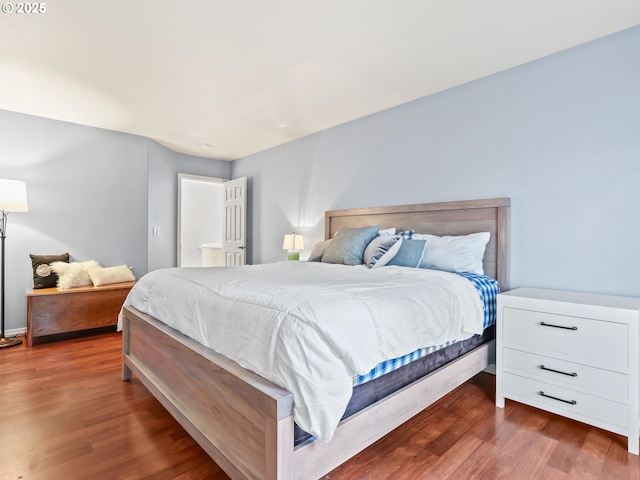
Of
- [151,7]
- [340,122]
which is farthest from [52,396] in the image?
[340,122]

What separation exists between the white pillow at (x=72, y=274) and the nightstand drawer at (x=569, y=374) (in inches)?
158

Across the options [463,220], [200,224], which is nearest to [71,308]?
[200,224]

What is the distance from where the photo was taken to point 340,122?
12.5 feet

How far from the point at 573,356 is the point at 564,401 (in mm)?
258

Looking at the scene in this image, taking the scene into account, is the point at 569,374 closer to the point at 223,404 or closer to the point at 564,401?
the point at 564,401

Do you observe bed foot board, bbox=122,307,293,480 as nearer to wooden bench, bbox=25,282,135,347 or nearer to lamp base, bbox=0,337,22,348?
wooden bench, bbox=25,282,135,347

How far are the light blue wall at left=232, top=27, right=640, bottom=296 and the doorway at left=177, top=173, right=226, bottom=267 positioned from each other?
4.12m

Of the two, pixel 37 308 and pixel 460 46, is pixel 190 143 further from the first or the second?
pixel 460 46

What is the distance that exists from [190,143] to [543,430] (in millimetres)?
4724

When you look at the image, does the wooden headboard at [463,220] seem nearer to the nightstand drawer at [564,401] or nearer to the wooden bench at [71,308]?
the nightstand drawer at [564,401]

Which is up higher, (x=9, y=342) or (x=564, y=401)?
(x=564, y=401)

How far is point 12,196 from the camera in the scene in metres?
3.20

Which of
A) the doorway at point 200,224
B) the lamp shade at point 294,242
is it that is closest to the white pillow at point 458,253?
the lamp shade at point 294,242

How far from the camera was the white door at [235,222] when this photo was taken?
16.8 ft
